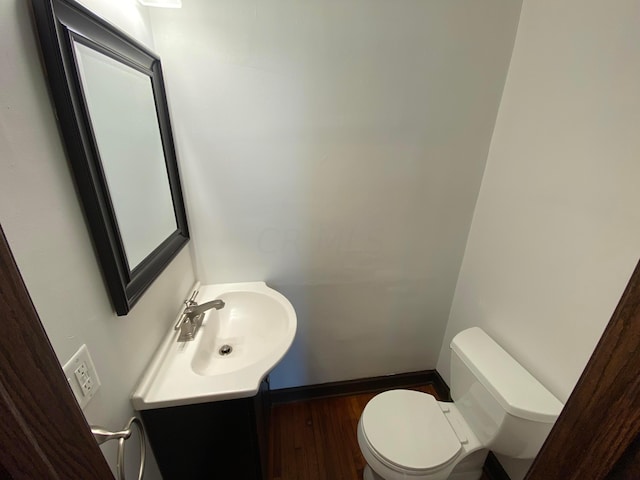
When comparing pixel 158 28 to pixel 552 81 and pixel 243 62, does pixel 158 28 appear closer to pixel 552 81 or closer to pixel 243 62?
pixel 243 62

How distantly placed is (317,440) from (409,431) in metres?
0.63

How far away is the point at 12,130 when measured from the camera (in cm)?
50

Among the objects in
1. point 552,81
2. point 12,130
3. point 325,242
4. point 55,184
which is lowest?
point 325,242

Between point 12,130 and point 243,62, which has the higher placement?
point 243,62

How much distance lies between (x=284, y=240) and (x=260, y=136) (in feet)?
1.68

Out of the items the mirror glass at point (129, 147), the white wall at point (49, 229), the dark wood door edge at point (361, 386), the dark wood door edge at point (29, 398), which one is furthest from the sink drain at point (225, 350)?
the dark wood door edge at point (29, 398)

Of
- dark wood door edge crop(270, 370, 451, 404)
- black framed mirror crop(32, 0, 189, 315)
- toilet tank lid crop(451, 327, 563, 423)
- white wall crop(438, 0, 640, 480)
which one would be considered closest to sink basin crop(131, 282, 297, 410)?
black framed mirror crop(32, 0, 189, 315)

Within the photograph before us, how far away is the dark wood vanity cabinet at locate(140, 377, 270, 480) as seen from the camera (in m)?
0.92

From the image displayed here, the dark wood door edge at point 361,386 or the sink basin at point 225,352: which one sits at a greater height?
the sink basin at point 225,352

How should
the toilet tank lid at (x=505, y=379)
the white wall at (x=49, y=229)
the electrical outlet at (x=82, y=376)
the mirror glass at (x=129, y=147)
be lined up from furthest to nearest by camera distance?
the toilet tank lid at (x=505, y=379), the mirror glass at (x=129, y=147), the electrical outlet at (x=82, y=376), the white wall at (x=49, y=229)

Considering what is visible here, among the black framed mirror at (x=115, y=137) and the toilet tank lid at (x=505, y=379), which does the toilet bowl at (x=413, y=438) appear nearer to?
the toilet tank lid at (x=505, y=379)

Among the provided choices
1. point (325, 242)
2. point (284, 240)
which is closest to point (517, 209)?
point (325, 242)

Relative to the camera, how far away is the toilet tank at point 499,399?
1.01m

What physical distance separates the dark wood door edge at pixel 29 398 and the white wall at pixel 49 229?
25cm
